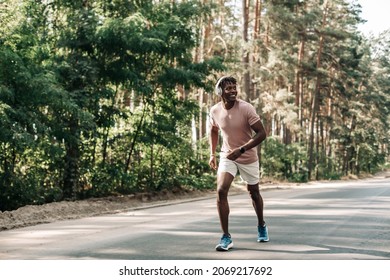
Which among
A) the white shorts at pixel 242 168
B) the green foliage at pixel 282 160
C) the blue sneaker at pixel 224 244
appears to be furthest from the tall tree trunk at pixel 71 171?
the green foliage at pixel 282 160

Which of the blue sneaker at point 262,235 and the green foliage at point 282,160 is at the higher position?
the blue sneaker at point 262,235

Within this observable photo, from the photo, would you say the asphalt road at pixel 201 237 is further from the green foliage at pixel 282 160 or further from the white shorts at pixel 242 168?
the green foliage at pixel 282 160

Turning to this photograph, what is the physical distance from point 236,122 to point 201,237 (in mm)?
1875

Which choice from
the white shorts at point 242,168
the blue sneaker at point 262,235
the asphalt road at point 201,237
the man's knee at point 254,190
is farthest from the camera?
the blue sneaker at point 262,235

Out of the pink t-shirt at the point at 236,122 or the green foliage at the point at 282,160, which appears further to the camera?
the green foliage at the point at 282,160

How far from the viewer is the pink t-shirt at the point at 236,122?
596 cm

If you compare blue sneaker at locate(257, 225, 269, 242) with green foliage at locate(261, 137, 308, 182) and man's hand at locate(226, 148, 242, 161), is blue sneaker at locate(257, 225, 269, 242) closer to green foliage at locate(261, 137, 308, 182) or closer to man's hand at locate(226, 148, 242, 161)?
man's hand at locate(226, 148, 242, 161)

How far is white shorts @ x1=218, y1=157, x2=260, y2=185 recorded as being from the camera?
6094mm

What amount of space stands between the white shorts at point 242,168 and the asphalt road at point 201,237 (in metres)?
0.78

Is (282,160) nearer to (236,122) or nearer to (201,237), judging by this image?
(201,237)

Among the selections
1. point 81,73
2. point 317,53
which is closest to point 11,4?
point 81,73

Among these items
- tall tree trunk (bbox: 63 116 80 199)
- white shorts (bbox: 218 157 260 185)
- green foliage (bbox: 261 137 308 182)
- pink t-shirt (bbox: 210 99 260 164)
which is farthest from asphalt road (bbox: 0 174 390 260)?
green foliage (bbox: 261 137 308 182)

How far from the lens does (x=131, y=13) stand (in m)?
14.2

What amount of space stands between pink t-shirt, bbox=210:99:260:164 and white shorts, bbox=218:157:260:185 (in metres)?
0.08
